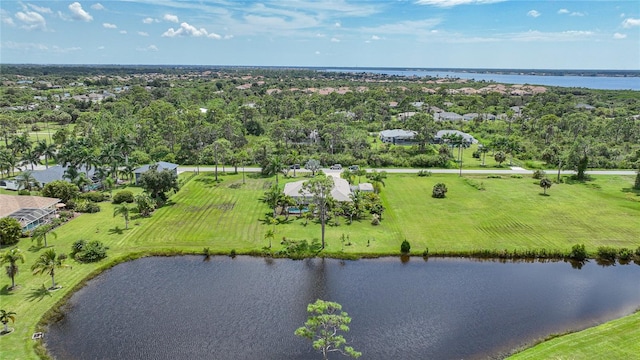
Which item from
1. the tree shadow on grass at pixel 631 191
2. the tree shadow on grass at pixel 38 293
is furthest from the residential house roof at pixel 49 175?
the tree shadow on grass at pixel 631 191

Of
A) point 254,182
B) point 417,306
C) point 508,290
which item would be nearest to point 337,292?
point 417,306

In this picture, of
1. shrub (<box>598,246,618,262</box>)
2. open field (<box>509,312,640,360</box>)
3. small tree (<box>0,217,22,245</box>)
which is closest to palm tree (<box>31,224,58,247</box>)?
small tree (<box>0,217,22,245</box>)

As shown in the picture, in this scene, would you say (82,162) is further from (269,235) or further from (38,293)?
(269,235)

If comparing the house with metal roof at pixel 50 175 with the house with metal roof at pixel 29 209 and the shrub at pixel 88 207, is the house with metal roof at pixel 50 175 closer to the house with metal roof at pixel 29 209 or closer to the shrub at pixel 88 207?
the shrub at pixel 88 207

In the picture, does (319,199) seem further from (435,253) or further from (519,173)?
(519,173)

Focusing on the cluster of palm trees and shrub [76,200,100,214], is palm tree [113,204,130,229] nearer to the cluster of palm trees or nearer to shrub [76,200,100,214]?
shrub [76,200,100,214]

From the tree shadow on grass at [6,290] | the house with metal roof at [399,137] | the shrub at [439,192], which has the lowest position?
the tree shadow on grass at [6,290]
